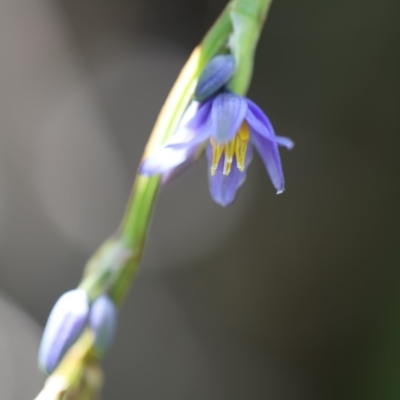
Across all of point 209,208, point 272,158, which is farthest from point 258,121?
point 209,208

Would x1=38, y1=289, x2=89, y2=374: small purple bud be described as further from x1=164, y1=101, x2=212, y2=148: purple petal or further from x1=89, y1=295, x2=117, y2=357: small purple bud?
x1=164, y1=101, x2=212, y2=148: purple petal

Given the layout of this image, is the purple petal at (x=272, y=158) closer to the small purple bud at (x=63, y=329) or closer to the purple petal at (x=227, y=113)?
the purple petal at (x=227, y=113)

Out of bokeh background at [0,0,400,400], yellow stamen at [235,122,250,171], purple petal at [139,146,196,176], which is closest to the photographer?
purple petal at [139,146,196,176]

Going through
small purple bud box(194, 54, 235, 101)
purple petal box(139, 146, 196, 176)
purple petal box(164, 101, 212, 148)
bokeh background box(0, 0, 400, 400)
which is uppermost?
small purple bud box(194, 54, 235, 101)

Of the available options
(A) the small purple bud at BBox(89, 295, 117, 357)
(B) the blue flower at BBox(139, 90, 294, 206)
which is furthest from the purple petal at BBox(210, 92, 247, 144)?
(A) the small purple bud at BBox(89, 295, 117, 357)

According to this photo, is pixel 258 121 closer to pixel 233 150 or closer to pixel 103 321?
pixel 233 150

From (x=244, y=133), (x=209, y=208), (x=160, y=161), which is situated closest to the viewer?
(x=160, y=161)
